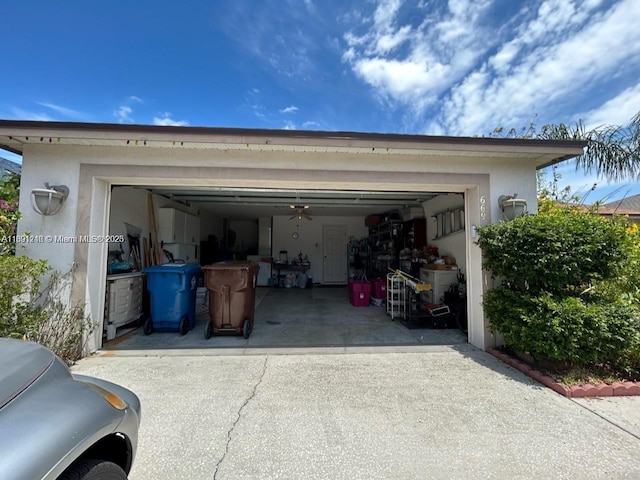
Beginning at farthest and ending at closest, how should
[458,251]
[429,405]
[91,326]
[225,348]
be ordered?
[458,251], [225,348], [91,326], [429,405]

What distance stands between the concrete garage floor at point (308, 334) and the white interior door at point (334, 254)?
471cm

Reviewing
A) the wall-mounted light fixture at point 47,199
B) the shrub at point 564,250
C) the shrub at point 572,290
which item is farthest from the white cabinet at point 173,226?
the shrub at point 564,250

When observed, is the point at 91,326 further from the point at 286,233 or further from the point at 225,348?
the point at 286,233

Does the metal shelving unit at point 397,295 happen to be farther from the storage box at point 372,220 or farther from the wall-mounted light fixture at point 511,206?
the storage box at point 372,220

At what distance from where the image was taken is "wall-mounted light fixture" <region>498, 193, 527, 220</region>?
4.02 metres

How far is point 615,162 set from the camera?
6199 millimetres

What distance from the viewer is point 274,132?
369 centimetres

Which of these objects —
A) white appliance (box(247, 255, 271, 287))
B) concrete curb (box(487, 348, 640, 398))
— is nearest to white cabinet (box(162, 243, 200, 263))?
white appliance (box(247, 255, 271, 287))

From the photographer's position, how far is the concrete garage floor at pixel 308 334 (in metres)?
4.32

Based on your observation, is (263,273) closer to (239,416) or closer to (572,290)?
(239,416)

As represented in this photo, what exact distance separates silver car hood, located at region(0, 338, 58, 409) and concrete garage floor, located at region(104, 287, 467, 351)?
2991 millimetres

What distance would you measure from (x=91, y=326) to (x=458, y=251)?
6.68 meters

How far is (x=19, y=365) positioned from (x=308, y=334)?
3996 millimetres

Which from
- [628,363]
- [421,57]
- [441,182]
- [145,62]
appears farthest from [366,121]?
[628,363]
